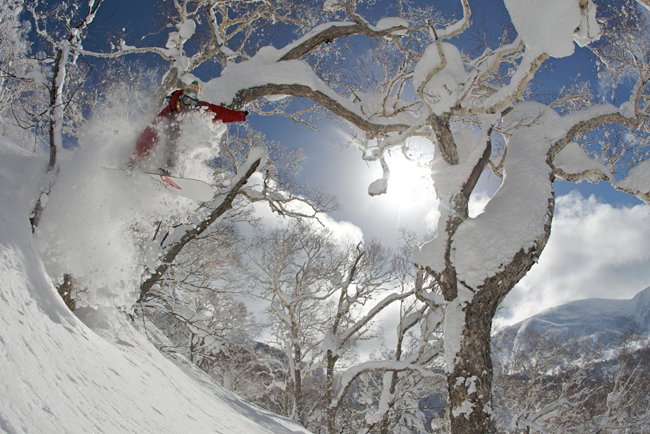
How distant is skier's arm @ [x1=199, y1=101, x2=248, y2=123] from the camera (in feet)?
14.7

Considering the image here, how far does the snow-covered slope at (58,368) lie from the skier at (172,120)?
1466mm

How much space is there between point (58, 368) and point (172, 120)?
3.76 meters

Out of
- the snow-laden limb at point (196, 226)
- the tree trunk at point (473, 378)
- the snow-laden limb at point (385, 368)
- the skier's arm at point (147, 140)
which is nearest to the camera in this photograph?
the tree trunk at point (473, 378)

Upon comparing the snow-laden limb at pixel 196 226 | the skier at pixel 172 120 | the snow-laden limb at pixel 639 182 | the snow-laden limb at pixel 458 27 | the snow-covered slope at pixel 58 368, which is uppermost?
the snow-laden limb at pixel 458 27

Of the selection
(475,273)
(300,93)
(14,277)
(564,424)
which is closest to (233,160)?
(300,93)

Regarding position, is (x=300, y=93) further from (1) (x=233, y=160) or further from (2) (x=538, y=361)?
(2) (x=538, y=361)

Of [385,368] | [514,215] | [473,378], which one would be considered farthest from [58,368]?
[385,368]

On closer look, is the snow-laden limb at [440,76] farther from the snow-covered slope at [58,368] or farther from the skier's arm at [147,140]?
the snow-covered slope at [58,368]

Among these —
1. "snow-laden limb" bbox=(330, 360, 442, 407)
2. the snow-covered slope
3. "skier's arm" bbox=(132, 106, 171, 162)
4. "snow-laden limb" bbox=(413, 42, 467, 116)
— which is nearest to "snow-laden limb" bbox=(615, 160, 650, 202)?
"snow-laden limb" bbox=(413, 42, 467, 116)

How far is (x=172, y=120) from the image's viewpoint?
15.5ft

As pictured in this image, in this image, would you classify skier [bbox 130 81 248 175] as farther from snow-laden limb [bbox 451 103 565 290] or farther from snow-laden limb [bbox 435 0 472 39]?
snow-laden limb [bbox 451 103 565 290]

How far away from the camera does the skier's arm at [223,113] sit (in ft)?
14.7

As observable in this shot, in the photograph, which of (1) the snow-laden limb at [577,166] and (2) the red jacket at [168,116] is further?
(1) the snow-laden limb at [577,166]

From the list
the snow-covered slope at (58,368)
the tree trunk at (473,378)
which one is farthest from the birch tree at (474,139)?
the snow-covered slope at (58,368)
